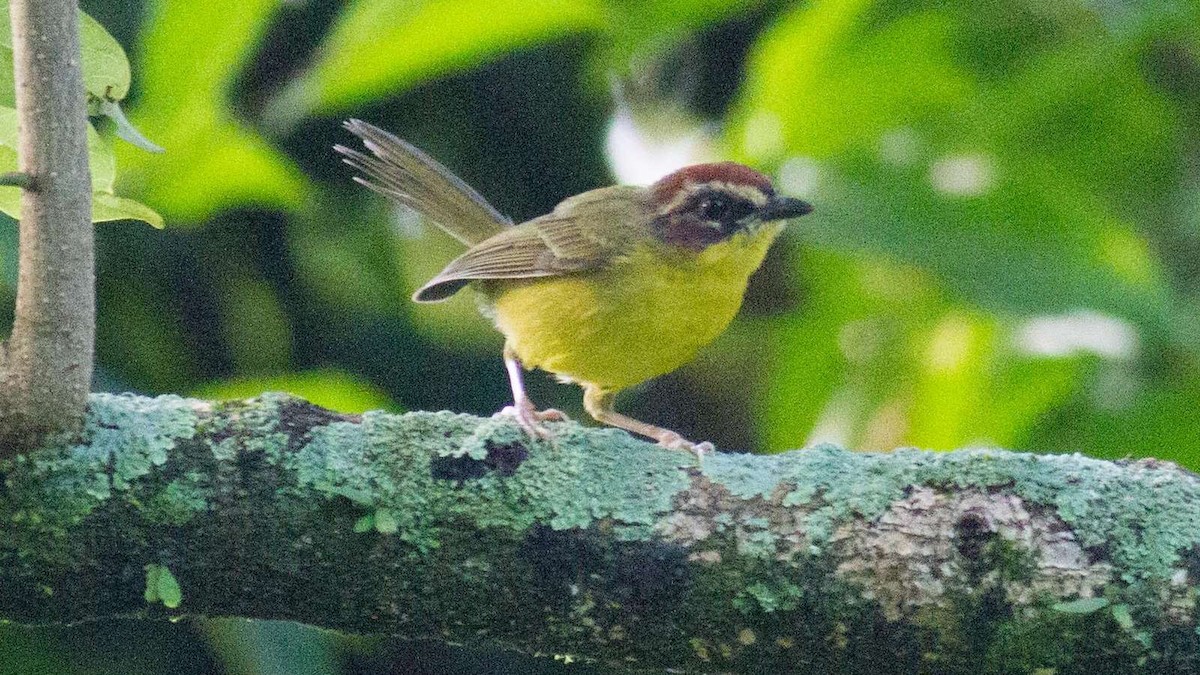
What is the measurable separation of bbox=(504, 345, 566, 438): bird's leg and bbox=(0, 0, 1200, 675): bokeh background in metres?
0.46

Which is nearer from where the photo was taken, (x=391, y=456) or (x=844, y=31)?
(x=391, y=456)

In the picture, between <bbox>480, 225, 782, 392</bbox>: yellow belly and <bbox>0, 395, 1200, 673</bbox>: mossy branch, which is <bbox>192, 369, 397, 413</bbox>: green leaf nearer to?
<bbox>480, 225, 782, 392</bbox>: yellow belly

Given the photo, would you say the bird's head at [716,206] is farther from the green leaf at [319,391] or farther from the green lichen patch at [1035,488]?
the green lichen patch at [1035,488]

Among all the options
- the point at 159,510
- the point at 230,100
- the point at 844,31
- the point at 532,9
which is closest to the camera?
the point at 159,510

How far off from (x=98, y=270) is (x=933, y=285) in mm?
2908

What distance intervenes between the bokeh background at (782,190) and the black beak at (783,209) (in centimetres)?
8

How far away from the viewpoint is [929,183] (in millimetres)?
4551

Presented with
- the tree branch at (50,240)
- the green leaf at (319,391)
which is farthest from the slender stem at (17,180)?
the green leaf at (319,391)

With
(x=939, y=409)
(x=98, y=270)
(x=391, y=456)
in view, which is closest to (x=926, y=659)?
(x=391, y=456)

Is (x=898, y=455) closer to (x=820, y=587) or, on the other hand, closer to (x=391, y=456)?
(x=820, y=587)

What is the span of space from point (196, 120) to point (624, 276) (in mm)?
1390

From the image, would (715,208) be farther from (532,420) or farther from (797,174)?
(532,420)

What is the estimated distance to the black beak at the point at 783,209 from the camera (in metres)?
4.43

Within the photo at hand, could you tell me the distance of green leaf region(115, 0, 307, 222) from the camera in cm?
383
